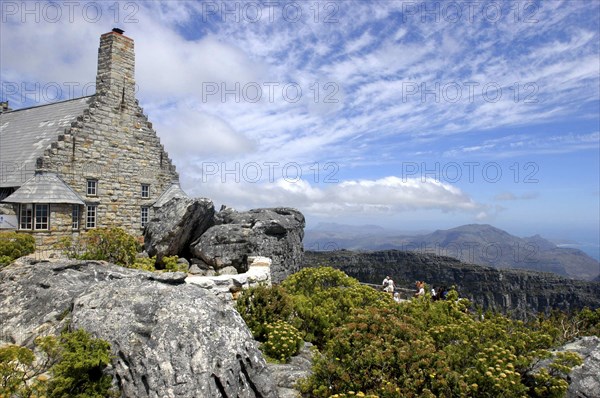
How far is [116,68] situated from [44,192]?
8856 millimetres

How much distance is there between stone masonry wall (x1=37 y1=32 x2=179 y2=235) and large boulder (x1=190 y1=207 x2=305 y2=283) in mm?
7397

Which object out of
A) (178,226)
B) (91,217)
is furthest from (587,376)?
(91,217)

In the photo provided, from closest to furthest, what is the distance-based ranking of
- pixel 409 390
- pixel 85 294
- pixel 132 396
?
pixel 132 396
pixel 409 390
pixel 85 294

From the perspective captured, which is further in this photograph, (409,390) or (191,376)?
(409,390)

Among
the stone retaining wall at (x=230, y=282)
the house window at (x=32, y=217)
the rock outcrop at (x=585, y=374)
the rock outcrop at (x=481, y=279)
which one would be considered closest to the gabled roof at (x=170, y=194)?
the house window at (x=32, y=217)

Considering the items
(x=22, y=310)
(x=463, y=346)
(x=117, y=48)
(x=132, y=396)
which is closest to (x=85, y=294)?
(x=22, y=310)

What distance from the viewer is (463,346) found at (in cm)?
866

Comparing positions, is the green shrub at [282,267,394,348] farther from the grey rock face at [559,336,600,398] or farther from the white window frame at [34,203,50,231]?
the white window frame at [34,203,50,231]

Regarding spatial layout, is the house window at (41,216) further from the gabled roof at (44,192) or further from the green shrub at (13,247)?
the green shrub at (13,247)

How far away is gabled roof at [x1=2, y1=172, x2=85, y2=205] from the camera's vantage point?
19797mm

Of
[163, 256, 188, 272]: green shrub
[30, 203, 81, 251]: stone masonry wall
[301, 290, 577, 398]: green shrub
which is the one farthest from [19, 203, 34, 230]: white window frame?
[301, 290, 577, 398]: green shrub

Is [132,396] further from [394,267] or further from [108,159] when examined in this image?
[394,267]

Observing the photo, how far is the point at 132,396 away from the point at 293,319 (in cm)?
629

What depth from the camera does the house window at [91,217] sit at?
22875 mm
